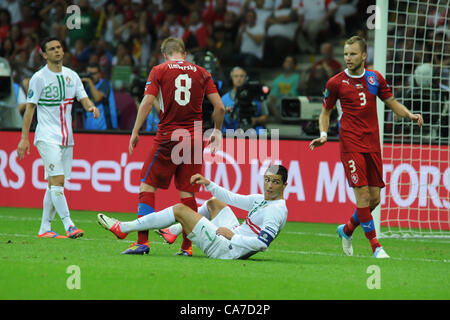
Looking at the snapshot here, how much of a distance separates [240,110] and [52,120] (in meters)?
4.76

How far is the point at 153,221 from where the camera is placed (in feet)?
25.7

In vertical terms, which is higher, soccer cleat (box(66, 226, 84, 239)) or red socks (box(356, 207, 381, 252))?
red socks (box(356, 207, 381, 252))

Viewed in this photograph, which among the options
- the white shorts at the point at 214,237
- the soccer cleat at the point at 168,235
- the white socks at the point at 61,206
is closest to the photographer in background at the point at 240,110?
the white socks at the point at 61,206

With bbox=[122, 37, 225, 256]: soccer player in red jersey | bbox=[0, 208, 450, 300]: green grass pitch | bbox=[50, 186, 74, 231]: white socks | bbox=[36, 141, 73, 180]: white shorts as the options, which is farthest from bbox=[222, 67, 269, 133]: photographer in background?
bbox=[122, 37, 225, 256]: soccer player in red jersey

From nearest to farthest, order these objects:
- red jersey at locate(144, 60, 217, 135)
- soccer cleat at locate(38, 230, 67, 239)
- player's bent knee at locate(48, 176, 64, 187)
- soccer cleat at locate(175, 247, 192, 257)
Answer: red jersey at locate(144, 60, 217, 135) → soccer cleat at locate(175, 247, 192, 257) → soccer cleat at locate(38, 230, 67, 239) → player's bent knee at locate(48, 176, 64, 187)

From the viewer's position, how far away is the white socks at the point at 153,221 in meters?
7.79

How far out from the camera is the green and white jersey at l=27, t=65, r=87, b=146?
9789 mm

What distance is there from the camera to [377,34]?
10781 mm

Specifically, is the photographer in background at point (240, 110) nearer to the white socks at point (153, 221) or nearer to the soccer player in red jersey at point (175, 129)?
the soccer player in red jersey at point (175, 129)

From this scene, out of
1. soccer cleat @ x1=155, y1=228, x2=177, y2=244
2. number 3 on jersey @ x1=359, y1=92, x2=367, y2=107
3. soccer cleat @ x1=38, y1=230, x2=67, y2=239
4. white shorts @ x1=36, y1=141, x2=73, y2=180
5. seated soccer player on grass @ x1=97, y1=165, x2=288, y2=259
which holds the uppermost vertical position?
number 3 on jersey @ x1=359, y1=92, x2=367, y2=107

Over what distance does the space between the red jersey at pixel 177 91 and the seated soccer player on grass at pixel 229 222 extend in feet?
2.52

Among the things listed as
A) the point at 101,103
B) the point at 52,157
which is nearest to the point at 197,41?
the point at 101,103

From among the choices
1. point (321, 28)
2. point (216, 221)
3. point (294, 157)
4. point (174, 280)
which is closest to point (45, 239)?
point (216, 221)

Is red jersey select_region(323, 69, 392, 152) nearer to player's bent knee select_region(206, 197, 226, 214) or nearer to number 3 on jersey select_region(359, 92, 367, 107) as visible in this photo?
number 3 on jersey select_region(359, 92, 367, 107)
